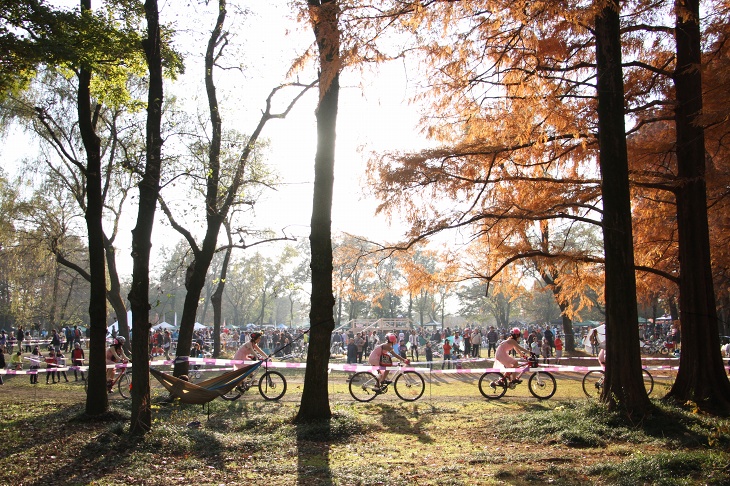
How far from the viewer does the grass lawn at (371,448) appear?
21.8ft

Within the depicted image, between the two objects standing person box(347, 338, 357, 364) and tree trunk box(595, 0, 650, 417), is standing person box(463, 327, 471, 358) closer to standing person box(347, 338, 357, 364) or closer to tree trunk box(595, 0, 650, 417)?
standing person box(347, 338, 357, 364)

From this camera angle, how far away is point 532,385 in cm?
1473

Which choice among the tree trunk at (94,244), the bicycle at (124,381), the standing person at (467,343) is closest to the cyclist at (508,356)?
the tree trunk at (94,244)

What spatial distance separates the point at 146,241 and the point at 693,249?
32.9 feet

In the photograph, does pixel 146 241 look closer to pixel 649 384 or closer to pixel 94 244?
pixel 94 244

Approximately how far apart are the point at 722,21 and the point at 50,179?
2780 cm

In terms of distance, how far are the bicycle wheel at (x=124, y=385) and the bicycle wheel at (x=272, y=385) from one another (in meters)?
4.02

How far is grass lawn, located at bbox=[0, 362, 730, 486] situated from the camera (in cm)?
663

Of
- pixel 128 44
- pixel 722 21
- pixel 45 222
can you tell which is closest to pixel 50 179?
pixel 45 222

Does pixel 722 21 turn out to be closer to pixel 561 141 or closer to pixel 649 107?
pixel 649 107

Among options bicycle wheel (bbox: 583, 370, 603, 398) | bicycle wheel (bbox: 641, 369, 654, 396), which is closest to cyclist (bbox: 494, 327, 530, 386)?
bicycle wheel (bbox: 583, 370, 603, 398)

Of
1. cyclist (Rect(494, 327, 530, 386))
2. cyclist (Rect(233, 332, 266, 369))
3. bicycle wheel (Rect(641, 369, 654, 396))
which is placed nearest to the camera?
bicycle wheel (Rect(641, 369, 654, 396))

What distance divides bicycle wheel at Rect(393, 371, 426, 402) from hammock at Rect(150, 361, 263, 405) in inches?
166

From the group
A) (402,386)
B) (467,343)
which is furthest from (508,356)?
(467,343)
